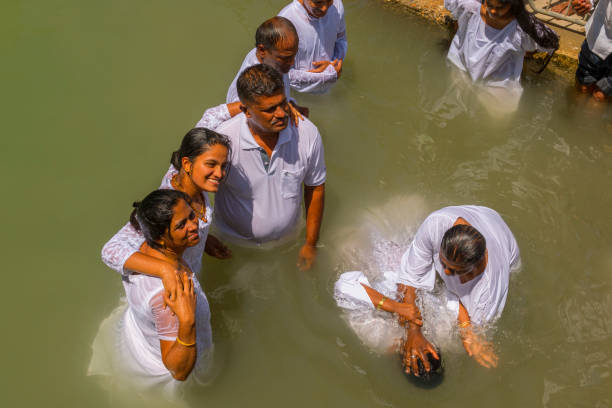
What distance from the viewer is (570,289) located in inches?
155

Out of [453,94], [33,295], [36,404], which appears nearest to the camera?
[36,404]

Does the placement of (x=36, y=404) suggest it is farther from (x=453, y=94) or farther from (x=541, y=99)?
(x=541, y=99)

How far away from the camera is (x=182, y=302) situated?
2.33 meters

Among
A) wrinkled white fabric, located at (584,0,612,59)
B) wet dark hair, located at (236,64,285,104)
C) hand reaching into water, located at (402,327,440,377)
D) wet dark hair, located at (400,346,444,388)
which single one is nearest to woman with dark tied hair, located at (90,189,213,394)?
wet dark hair, located at (236,64,285,104)

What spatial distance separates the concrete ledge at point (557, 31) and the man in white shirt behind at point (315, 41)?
5.91ft

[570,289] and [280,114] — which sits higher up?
[280,114]

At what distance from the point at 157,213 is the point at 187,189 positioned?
0.38m

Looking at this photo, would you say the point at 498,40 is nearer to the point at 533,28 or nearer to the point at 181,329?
the point at 533,28

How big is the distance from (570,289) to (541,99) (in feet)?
6.89

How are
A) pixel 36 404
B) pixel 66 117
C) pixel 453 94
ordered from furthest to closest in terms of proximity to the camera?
pixel 453 94 < pixel 66 117 < pixel 36 404

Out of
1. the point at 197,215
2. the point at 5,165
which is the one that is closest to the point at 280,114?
the point at 197,215

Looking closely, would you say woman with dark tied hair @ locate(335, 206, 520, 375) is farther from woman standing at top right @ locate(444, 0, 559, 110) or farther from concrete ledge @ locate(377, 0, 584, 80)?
concrete ledge @ locate(377, 0, 584, 80)

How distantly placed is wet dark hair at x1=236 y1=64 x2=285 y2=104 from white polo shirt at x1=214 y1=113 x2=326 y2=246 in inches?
9.8

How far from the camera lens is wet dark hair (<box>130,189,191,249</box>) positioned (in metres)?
2.35
